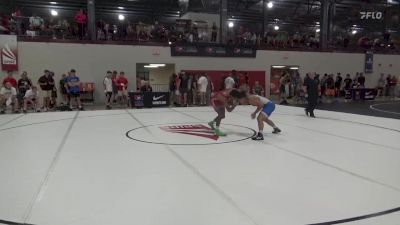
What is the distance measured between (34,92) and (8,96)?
0.89 meters

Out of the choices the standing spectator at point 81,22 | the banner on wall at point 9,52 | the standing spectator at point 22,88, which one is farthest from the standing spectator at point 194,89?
the banner on wall at point 9,52

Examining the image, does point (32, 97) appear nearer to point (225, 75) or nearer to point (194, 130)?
point (194, 130)

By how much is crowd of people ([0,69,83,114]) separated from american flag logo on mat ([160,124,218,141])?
7.02 m

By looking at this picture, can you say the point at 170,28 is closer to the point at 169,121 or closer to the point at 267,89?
the point at 267,89

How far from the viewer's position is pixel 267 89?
20.5m

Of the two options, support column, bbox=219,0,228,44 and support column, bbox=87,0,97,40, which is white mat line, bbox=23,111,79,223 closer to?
support column, bbox=87,0,97,40

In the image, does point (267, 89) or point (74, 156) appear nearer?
point (74, 156)

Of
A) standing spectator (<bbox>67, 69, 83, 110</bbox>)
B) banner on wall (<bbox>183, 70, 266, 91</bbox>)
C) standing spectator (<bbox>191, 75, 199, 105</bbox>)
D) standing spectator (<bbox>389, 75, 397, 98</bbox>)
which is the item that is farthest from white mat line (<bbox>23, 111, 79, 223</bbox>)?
standing spectator (<bbox>389, 75, 397, 98</bbox>)

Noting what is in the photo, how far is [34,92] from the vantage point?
13102 mm

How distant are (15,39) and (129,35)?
5.57m

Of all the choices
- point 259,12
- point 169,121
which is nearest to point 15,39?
point 169,121

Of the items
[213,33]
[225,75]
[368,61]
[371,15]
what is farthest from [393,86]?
[213,33]

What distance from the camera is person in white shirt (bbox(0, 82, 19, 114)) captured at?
12.6 m

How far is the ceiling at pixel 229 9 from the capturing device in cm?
2327
